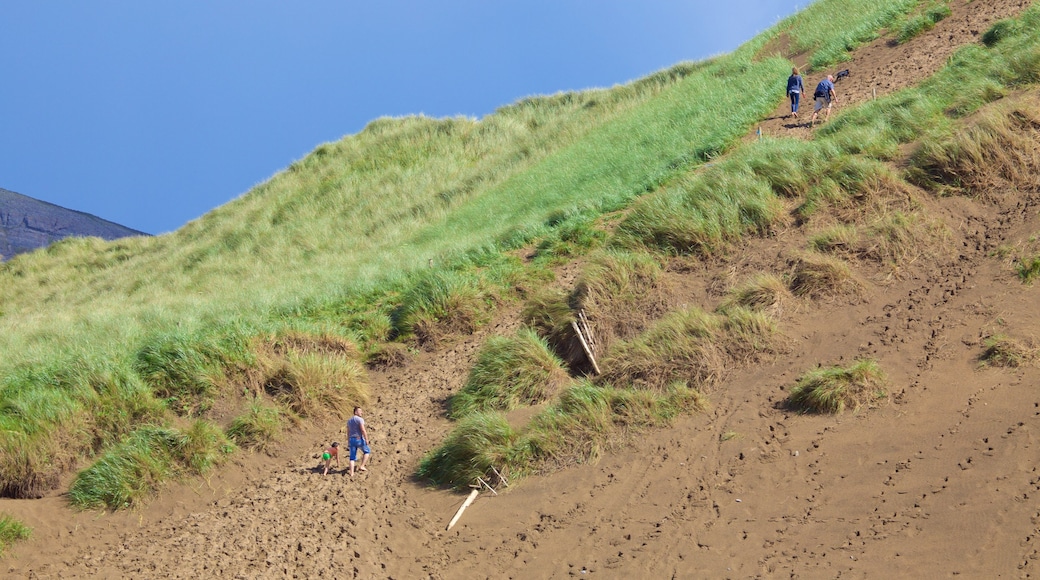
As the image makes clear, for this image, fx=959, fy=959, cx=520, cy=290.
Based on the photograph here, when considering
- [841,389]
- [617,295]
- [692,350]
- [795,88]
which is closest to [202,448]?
[617,295]

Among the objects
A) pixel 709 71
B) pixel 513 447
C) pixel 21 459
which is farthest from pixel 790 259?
pixel 709 71

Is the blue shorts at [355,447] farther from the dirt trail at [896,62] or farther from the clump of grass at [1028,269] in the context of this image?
the dirt trail at [896,62]

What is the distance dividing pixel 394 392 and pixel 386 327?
190cm

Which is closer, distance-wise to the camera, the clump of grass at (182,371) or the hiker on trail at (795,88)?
the clump of grass at (182,371)

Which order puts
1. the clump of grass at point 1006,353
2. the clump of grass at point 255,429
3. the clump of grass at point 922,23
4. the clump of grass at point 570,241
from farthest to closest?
the clump of grass at point 922,23
the clump of grass at point 570,241
the clump of grass at point 255,429
the clump of grass at point 1006,353

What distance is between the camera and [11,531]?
468 inches

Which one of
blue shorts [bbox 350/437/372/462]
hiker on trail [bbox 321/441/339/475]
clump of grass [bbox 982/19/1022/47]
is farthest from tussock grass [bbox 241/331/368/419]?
clump of grass [bbox 982/19/1022/47]

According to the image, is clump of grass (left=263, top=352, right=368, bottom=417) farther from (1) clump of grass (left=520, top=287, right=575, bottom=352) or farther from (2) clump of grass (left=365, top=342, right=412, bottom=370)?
(1) clump of grass (left=520, top=287, right=575, bottom=352)

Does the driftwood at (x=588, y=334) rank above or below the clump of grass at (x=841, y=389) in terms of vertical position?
above

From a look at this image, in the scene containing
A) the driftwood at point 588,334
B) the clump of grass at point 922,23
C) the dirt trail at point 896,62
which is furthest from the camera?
the clump of grass at point 922,23

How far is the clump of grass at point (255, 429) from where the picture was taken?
46.4ft

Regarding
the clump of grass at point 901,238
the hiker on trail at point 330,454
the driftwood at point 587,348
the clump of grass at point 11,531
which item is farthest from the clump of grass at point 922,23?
the clump of grass at point 11,531

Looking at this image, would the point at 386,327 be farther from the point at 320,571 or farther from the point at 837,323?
the point at 837,323

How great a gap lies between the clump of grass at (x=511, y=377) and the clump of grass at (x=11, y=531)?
592 cm
